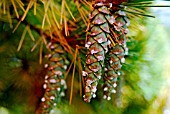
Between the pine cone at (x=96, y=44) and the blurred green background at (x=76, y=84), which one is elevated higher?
the pine cone at (x=96, y=44)

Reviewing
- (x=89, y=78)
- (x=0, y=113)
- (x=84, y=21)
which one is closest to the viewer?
(x=89, y=78)

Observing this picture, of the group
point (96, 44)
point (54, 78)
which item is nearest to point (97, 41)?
point (96, 44)

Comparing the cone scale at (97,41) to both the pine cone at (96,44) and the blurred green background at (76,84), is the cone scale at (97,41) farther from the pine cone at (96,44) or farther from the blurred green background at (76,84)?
the blurred green background at (76,84)

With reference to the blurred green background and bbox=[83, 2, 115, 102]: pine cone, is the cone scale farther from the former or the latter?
the blurred green background

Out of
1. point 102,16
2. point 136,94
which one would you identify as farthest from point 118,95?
point 102,16

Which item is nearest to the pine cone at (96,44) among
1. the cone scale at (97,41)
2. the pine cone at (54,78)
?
the cone scale at (97,41)

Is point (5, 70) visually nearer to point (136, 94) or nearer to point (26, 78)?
point (26, 78)
